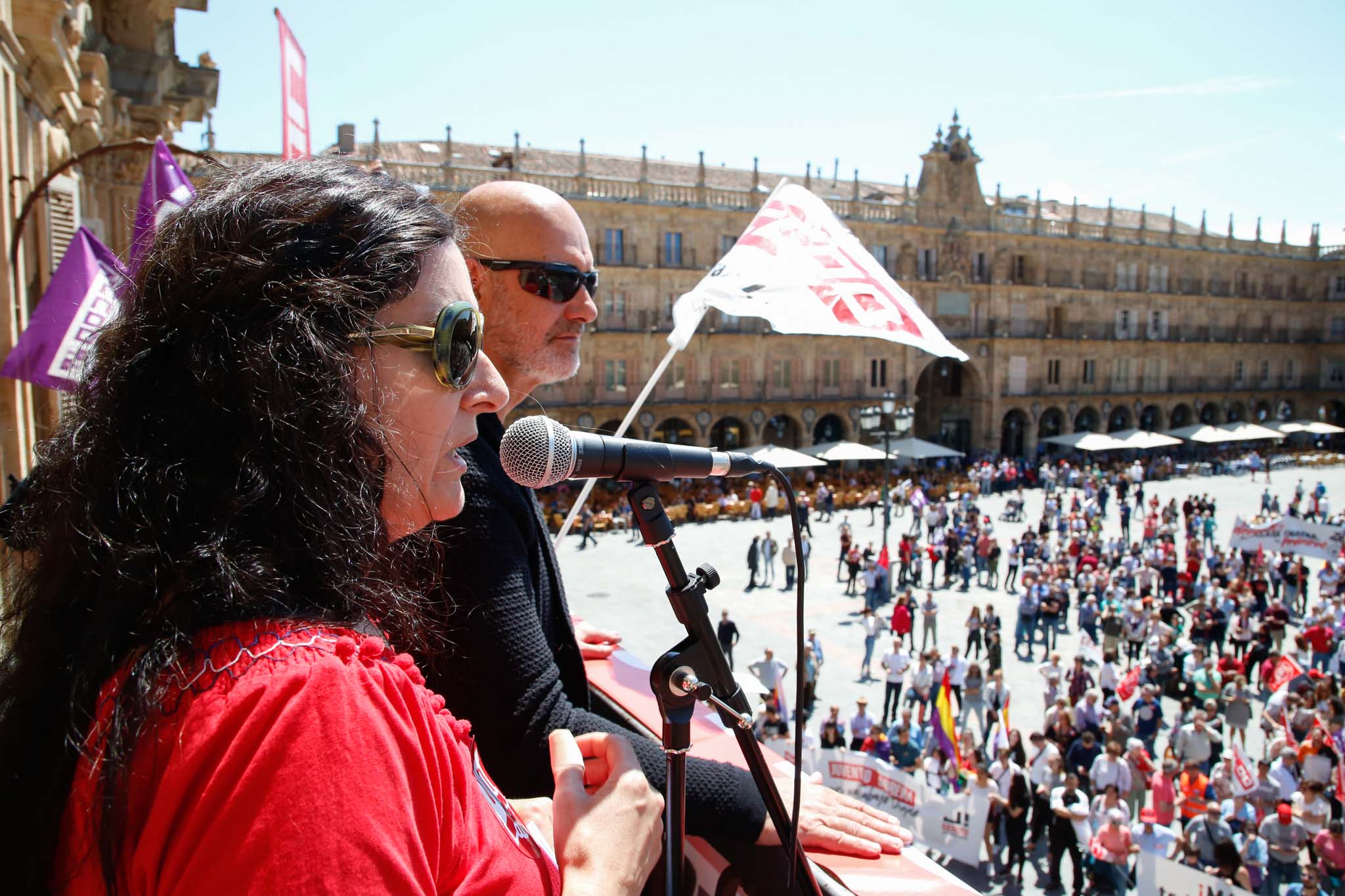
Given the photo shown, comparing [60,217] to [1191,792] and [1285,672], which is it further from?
[1285,672]

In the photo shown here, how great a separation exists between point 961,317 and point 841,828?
122ft

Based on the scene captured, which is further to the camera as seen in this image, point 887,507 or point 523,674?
point 887,507

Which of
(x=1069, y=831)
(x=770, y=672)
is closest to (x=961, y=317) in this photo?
(x=770, y=672)

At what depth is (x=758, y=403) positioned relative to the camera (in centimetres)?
3250

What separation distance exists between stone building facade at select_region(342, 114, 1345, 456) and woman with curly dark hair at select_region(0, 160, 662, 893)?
1018 inches

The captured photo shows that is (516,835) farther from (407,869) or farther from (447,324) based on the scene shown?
(447,324)

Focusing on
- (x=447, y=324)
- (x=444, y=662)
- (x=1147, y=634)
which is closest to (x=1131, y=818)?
(x=1147, y=634)

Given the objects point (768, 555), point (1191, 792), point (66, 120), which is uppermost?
point (66, 120)

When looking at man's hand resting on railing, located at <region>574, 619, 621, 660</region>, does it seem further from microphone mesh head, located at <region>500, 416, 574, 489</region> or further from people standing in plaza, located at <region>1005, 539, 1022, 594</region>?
people standing in plaza, located at <region>1005, 539, 1022, 594</region>

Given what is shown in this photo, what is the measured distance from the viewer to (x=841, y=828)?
1.73 metres

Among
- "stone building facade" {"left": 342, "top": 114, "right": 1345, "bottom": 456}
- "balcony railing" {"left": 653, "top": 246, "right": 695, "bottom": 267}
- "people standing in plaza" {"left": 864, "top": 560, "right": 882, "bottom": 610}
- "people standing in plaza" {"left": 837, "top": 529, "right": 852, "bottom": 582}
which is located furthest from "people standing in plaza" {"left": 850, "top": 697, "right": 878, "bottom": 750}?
"balcony railing" {"left": 653, "top": 246, "right": 695, "bottom": 267}

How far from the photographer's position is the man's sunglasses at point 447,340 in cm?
112

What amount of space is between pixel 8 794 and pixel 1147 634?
13365mm

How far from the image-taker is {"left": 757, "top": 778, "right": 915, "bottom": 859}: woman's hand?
5.57ft
